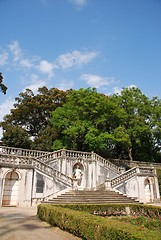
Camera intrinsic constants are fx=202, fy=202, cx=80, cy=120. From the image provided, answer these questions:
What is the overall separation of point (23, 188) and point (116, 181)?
880 centimetres

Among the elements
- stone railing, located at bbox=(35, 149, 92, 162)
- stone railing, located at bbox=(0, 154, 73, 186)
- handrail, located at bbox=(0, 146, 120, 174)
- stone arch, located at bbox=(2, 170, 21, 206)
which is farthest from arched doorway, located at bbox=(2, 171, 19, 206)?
stone railing, located at bbox=(35, 149, 92, 162)

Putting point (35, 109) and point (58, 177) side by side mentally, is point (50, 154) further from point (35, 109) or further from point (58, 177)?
point (35, 109)

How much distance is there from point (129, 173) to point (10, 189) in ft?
38.5

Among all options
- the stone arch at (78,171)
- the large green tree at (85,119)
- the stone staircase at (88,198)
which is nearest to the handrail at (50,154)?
the stone arch at (78,171)

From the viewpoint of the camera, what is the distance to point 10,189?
16812 millimetres

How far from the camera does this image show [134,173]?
2145 centimetres

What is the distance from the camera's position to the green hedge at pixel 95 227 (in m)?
4.46

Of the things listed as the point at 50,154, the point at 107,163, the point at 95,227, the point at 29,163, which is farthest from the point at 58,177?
the point at 95,227

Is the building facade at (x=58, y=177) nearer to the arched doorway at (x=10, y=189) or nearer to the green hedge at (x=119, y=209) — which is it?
the arched doorway at (x=10, y=189)

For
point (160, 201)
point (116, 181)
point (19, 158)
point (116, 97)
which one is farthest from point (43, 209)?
point (116, 97)

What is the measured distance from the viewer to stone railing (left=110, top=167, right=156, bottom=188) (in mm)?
19688

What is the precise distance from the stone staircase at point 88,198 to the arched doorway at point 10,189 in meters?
3.00

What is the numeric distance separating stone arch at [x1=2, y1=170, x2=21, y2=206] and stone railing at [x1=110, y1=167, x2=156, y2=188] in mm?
8677

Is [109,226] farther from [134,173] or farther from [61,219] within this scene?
[134,173]
